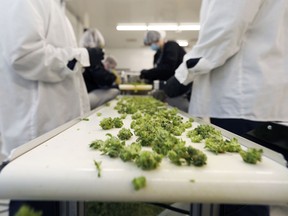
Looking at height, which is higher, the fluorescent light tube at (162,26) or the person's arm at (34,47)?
the fluorescent light tube at (162,26)

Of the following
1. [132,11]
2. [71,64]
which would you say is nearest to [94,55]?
[71,64]

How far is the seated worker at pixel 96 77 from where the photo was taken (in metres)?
2.00

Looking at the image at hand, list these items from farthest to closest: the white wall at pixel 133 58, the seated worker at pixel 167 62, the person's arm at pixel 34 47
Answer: the white wall at pixel 133 58 → the seated worker at pixel 167 62 → the person's arm at pixel 34 47

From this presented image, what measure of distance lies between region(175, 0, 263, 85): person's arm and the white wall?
10.5 metres

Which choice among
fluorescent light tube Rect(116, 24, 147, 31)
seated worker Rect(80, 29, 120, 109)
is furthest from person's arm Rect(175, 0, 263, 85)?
fluorescent light tube Rect(116, 24, 147, 31)

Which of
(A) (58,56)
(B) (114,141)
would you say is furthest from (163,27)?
(B) (114,141)

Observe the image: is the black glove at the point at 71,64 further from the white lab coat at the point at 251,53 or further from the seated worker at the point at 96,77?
the seated worker at the point at 96,77

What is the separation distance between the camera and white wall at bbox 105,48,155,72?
11.4 metres

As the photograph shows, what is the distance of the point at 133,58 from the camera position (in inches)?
452

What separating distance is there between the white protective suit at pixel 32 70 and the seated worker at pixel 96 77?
682mm

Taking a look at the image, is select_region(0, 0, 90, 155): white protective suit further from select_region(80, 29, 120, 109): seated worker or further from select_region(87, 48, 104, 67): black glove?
select_region(80, 29, 120, 109): seated worker

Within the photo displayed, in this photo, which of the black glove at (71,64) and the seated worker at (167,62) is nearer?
the black glove at (71,64)

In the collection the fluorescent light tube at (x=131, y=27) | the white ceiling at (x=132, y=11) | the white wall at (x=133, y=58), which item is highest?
the white ceiling at (x=132, y=11)

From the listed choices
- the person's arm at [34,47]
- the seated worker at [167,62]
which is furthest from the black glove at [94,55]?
the seated worker at [167,62]
